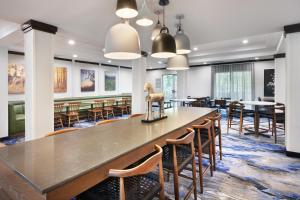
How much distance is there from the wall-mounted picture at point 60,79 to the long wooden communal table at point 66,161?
6.41 metres

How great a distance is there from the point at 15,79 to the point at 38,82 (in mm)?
3994

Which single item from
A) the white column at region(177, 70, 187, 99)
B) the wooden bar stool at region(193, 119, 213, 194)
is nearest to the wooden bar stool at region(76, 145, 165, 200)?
the wooden bar stool at region(193, 119, 213, 194)

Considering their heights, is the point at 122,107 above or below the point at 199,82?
below

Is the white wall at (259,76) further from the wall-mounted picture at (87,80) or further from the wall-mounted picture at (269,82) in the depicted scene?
the wall-mounted picture at (87,80)

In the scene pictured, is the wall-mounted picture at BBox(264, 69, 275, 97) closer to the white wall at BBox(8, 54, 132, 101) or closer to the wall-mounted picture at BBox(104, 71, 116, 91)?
the white wall at BBox(8, 54, 132, 101)

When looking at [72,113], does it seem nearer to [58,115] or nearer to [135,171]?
[58,115]

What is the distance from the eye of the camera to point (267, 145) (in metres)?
4.23

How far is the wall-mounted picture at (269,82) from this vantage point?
807 cm

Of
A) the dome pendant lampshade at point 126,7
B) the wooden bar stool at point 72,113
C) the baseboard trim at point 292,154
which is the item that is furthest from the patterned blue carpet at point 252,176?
the wooden bar stool at point 72,113

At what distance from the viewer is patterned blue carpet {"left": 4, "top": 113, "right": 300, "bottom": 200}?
2.30 meters

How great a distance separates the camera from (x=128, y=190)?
1.33 m

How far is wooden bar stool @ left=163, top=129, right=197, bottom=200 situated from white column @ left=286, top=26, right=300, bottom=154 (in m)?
2.57

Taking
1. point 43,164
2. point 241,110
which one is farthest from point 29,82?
point 241,110

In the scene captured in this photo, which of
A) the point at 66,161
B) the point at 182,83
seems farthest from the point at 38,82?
the point at 182,83
